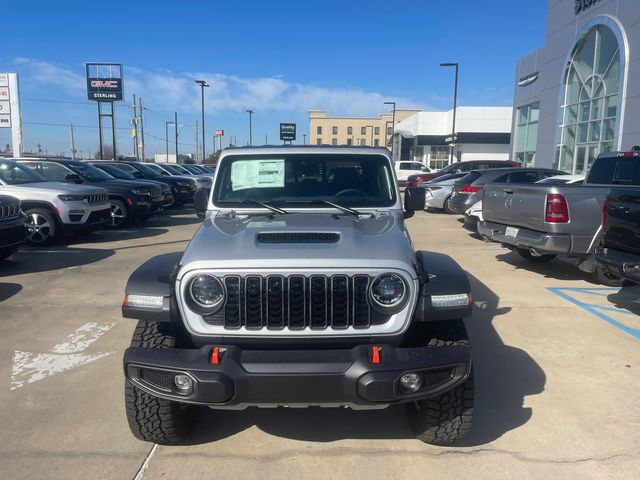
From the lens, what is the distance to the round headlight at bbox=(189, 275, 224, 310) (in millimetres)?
2861

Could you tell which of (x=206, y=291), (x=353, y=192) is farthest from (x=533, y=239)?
(x=206, y=291)

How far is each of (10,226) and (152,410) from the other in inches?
241

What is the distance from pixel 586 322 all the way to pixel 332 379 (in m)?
4.12

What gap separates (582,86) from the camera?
2262cm

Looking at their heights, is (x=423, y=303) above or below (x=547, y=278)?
above

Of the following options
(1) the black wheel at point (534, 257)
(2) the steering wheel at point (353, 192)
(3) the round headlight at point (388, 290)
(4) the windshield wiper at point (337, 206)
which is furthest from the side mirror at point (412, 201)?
(1) the black wheel at point (534, 257)

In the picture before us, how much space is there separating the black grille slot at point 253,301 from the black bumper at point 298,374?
0.57 feet

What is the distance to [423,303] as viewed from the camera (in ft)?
9.47

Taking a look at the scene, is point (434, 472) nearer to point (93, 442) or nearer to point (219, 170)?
point (93, 442)

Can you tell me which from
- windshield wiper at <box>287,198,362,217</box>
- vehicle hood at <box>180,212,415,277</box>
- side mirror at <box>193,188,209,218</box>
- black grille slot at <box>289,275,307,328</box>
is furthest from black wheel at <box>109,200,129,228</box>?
black grille slot at <box>289,275,307,328</box>

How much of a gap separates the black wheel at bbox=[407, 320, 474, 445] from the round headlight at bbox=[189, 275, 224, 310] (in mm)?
1263

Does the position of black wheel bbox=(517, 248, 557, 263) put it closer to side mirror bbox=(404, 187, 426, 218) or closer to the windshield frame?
side mirror bbox=(404, 187, 426, 218)

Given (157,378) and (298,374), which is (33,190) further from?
(298,374)

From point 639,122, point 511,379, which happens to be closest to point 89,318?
point 511,379
